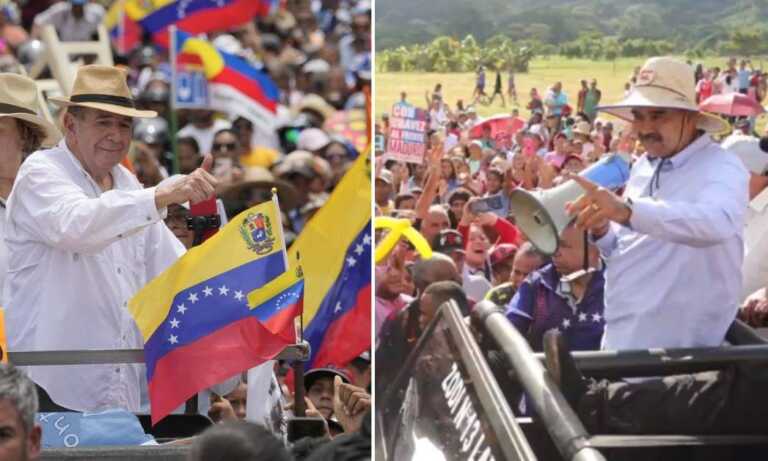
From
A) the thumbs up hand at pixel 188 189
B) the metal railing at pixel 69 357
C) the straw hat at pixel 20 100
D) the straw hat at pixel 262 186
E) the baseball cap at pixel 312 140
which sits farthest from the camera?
the baseball cap at pixel 312 140

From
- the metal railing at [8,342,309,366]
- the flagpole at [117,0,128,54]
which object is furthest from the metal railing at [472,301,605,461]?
the flagpole at [117,0,128,54]

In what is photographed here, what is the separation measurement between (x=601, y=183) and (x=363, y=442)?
83 centimetres

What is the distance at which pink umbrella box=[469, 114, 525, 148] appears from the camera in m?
4.17

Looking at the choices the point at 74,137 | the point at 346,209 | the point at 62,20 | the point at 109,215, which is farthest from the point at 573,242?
the point at 62,20

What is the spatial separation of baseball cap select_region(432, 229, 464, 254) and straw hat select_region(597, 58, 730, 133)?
1.76ft

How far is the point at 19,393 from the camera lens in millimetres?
3605

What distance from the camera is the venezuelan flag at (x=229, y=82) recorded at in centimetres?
1232

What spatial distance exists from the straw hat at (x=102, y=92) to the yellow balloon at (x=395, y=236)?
1.39 meters

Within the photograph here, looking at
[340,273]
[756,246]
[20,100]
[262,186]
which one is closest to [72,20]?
[262,186]

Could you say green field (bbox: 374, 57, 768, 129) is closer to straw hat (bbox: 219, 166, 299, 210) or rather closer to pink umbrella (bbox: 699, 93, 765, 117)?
pink umbrella (bbox: 699, 93, 765, 117)

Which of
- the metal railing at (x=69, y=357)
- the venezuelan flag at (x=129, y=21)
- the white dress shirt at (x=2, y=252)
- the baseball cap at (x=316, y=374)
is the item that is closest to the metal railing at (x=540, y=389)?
the metal railing at (x=69, y=357)

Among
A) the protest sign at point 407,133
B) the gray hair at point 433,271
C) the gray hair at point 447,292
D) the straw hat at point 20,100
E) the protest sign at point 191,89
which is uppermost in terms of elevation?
the protest sign at point 407,133

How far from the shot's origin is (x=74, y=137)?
5.27m

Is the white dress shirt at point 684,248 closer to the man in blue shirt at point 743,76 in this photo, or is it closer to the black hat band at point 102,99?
the man in blue shirt at point 743,76
